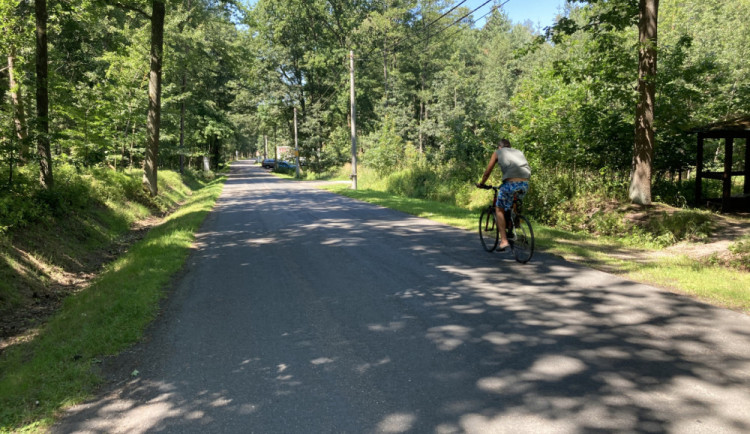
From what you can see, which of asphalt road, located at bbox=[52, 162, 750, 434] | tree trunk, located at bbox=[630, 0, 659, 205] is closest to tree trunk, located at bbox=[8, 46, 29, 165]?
asphalt road, located at bbox=[52, 162, 750, 434]

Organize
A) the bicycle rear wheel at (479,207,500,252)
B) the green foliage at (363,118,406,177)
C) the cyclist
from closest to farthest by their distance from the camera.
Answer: the cyclist → the bicycle rear wheel at (479,207,500,252) → the green foliage at (363,118,406,177)

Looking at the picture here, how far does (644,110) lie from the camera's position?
10930 mm

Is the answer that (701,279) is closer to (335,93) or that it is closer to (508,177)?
(508,177)

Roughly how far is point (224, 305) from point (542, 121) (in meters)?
12.4

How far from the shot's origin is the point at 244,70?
4481cm

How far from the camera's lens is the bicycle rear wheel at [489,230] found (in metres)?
7.96

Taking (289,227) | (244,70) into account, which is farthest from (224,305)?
(244,70)

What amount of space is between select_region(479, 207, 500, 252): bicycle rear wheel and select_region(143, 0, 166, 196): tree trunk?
14.8 meters

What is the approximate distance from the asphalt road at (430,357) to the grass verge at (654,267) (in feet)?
1.25

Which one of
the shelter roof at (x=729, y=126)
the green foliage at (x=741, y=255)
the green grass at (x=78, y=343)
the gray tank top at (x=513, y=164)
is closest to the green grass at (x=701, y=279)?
the green foliage at (x=741, y=255)

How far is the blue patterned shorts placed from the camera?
7.26 m

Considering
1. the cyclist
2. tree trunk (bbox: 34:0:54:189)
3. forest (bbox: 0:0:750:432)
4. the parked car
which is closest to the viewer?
forest (bbox: 0:0:750:432)

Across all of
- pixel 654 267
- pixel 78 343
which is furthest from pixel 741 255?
pixel 78 343

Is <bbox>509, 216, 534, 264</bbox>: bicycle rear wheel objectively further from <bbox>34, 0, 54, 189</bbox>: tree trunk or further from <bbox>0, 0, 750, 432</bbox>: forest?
<bbox>34, 0, 54, 189</bbox>: tree trunk
